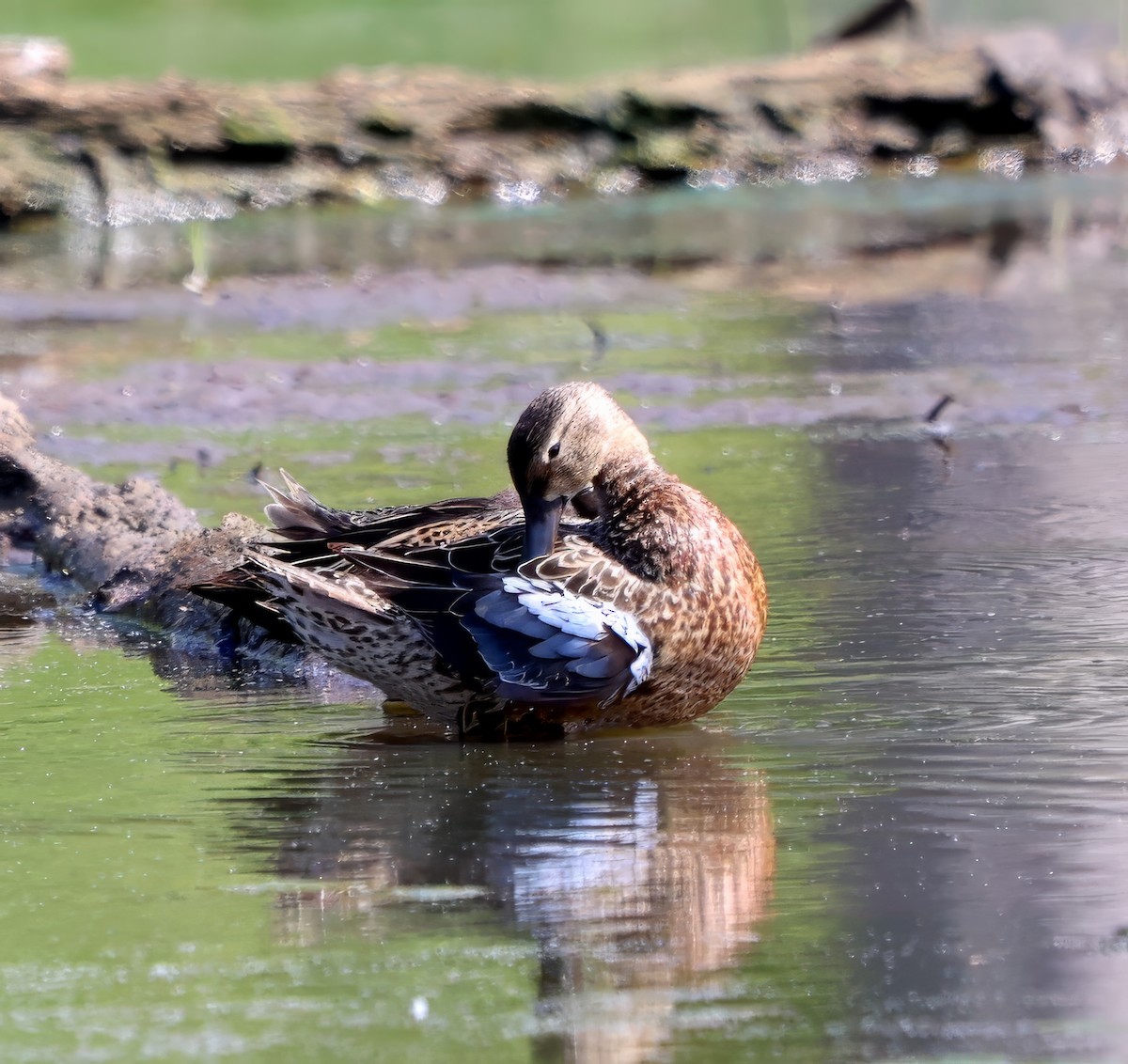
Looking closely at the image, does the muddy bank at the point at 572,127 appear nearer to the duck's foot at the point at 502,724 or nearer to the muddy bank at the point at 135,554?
the muddy bank at the point at 135,554

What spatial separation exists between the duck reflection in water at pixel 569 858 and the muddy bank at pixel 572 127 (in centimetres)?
1499

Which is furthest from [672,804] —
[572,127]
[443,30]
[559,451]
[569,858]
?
[443,30]

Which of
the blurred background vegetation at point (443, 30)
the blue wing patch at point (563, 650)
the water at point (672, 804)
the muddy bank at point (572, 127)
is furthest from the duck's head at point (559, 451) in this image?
the blurred background vegetation at point (443, 30)

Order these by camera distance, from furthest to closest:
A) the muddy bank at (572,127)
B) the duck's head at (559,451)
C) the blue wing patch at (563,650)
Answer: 1. the muddy bank at (572,127)
2. the duck's head at (559,451)
3. the blue wing patch at (563,650)

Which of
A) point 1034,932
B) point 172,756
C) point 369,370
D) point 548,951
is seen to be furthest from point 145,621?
point 369,370

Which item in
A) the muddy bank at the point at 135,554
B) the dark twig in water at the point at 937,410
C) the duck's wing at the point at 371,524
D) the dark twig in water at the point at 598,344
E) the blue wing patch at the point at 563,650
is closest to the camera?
the blue wing patch at the point at 563,650

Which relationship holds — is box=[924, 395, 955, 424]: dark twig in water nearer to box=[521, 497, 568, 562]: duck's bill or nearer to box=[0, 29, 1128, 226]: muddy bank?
box=[521, 497, 568, 562]: duck's bill

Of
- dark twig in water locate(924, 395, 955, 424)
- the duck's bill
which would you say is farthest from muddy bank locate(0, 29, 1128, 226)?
the duck's bill

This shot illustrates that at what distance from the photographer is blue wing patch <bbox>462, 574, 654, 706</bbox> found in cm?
413

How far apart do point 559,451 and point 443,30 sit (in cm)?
2120

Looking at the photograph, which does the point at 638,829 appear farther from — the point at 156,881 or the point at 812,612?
the point at 812,612

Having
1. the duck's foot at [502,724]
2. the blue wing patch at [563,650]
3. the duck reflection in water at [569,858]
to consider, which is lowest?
the duck reflection in water at [569,858]

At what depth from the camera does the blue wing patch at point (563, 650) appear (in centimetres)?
413

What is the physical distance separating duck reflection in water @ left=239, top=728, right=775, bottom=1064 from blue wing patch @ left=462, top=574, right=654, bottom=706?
0.16 meters
